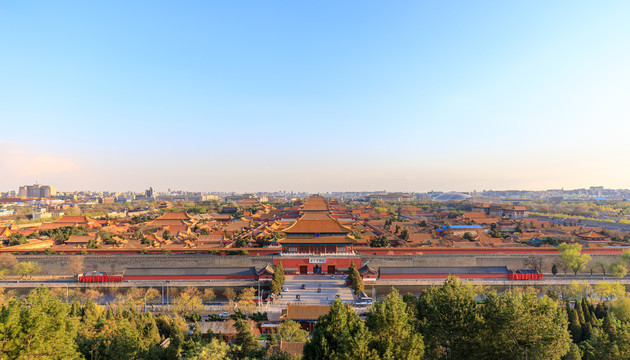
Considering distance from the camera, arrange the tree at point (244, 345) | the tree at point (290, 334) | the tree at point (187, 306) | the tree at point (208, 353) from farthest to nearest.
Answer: the tree at point (187, 306) < the tree at point (290, 334) < the tree at point (244, 345) < the tree at point (208, 353)

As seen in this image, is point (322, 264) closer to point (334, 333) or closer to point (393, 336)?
point (334, 333)

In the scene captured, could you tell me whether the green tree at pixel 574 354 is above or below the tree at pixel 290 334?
above

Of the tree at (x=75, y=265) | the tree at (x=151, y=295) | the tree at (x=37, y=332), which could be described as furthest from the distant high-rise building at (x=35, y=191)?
the tree at (x=37, y=332)

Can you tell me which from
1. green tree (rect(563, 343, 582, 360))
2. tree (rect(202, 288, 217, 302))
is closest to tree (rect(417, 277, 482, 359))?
green tree (rect(563, 343, 582, 360))

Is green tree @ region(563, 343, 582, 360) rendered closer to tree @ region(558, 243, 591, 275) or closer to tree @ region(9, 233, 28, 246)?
tree @ region(558, 243, 591, 275)

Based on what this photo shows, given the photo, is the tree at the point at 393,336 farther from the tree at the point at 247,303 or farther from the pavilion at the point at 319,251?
the pavilion at the point at 319,251

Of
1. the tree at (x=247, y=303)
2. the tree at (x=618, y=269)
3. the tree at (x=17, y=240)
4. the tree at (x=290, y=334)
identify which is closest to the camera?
the tree at (x=290, y=334)
